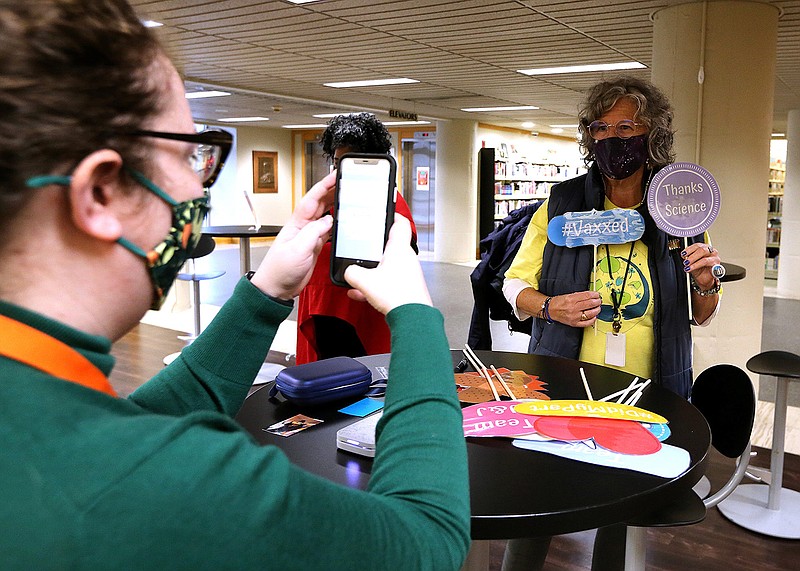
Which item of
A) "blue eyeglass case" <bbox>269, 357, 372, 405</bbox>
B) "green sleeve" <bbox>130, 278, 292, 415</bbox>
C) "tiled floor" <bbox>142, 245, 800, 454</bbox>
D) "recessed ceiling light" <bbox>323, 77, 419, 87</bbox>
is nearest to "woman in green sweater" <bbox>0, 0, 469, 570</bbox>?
"green sleeve" <bbox>130, 278, 292, 415</bbox>

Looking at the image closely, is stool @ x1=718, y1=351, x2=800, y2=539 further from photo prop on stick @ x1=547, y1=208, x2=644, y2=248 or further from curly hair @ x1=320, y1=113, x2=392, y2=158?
curly hair @ x1=320, y1=113, x2=392, y2=158

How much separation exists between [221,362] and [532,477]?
24.2 inches

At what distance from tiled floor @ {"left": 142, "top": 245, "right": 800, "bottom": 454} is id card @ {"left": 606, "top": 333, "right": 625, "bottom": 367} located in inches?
98.6

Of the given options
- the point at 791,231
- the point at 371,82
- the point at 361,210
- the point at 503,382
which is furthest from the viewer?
the point at 791,231

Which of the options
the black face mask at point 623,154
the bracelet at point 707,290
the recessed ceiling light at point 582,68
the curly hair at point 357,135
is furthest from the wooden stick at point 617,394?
the recessed ceiling light at point 582,68

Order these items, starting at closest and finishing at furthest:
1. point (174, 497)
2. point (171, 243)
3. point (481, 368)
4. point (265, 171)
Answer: point (174, 497) → point (171, 243) → point (481, 368) → point (265, 171)

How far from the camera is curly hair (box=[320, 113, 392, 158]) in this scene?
9.80 feet

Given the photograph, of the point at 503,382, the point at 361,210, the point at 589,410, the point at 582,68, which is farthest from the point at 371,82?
the point at 361,210

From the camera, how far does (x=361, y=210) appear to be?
1219 millimetres

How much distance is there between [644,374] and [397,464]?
1812 mm

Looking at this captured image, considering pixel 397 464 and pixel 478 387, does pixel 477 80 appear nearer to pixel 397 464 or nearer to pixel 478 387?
pixel 478 387

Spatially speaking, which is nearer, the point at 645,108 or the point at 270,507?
the point at 270,507

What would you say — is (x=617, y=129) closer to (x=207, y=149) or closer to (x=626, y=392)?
(x=626, y=392)

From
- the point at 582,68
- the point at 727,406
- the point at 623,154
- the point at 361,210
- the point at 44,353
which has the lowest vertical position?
the point at 727,406
